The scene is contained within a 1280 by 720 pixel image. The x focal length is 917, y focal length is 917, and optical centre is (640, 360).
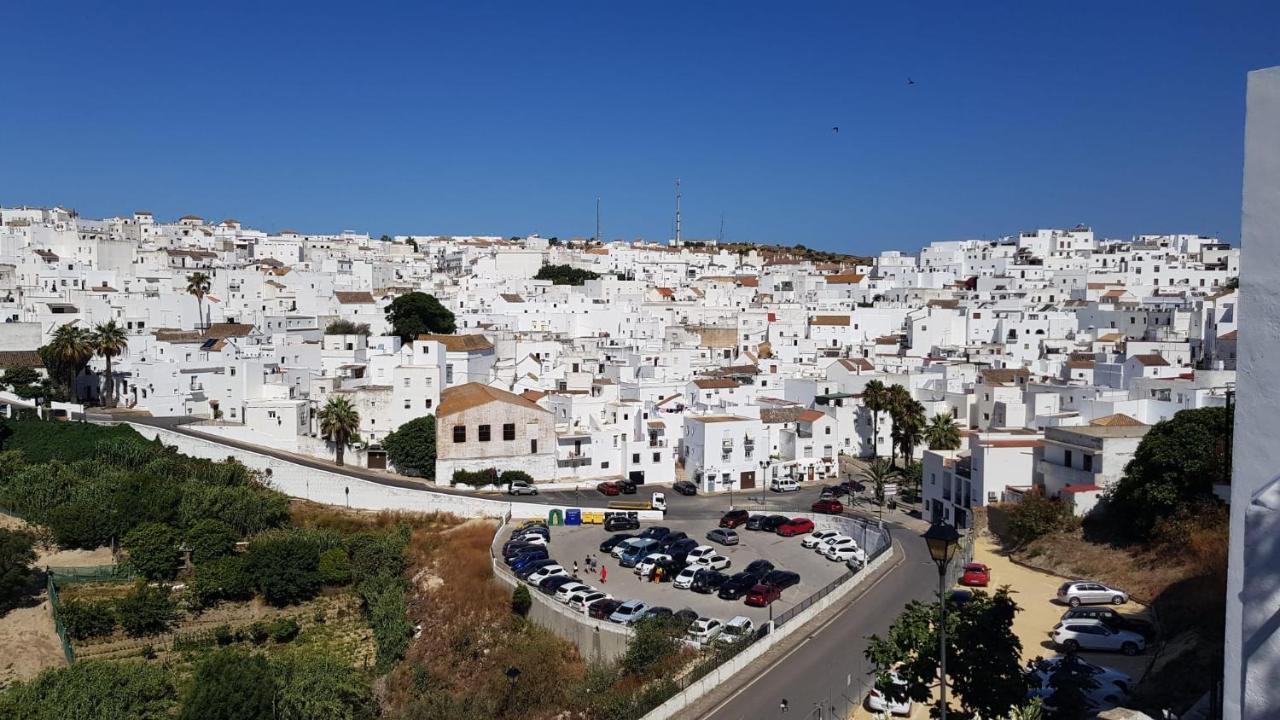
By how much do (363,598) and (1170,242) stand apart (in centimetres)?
10630

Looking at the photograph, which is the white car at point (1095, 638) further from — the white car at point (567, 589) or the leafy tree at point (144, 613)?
the leafy tree at point (144, 613)

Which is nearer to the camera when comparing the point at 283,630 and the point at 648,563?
the point at 648,563

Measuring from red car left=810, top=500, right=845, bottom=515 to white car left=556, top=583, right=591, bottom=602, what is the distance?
10.4 m

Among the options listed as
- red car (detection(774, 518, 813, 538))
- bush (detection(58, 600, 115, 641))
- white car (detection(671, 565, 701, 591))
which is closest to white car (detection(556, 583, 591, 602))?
white car (detection(671, 565, 701, 591))

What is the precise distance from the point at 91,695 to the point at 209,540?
12.2 meters

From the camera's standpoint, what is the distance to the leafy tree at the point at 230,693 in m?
17.5

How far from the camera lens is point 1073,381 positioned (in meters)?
44.3

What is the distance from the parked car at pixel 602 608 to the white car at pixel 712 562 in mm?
3432

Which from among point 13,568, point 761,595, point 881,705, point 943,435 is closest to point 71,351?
point 13,568

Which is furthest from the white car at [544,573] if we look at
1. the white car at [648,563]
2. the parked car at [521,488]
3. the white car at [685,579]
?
the parked car at [521,488]

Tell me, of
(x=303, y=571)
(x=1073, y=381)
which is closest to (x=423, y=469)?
(x=303, y=571)

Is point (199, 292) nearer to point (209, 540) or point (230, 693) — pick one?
point (209, 540)

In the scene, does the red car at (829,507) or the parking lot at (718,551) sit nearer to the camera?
the parking lot at (718,551)

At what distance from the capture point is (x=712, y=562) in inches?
976
